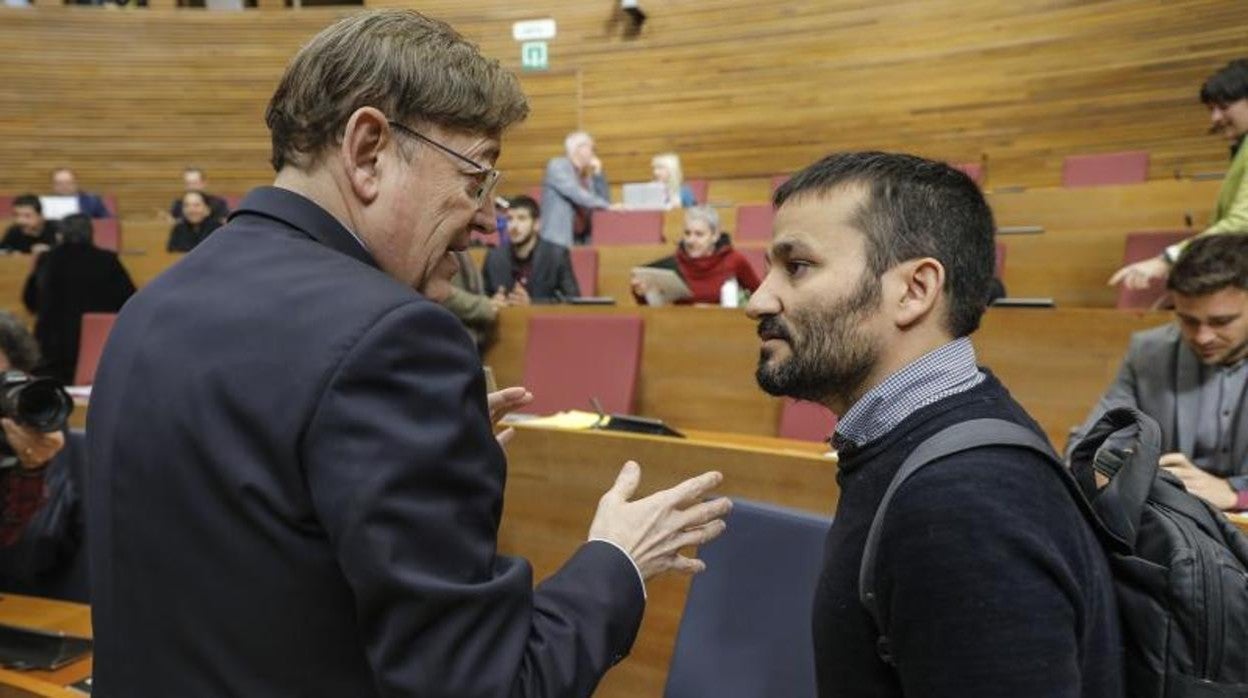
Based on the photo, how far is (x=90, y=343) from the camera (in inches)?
167

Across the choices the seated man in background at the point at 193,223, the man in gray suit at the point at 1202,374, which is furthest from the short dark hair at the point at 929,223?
the seated man in background at the point at 193,223

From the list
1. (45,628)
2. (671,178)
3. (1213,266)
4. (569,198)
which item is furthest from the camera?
(671,178)

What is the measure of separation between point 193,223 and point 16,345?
439 cm

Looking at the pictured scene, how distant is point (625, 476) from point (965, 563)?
341 millimetres

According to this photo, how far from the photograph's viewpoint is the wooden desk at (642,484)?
1786 mm

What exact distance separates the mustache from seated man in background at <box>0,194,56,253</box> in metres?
6.35

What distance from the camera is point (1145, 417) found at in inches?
33.7

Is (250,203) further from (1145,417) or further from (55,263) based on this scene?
(55,263)

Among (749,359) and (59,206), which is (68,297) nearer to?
(749,359)

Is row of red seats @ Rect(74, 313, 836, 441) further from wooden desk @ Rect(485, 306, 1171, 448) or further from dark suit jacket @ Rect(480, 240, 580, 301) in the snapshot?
dark suit jacket @ Rect(480, 240, 580, 301)

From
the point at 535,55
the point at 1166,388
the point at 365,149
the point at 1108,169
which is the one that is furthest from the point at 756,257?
the point at 535,55

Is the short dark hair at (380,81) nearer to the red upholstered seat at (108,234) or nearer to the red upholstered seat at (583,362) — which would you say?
the red upholstered seat at (583,362)

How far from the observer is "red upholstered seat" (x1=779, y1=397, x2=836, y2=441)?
2712 mm

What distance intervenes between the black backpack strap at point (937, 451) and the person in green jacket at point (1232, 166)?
8.31 ft
